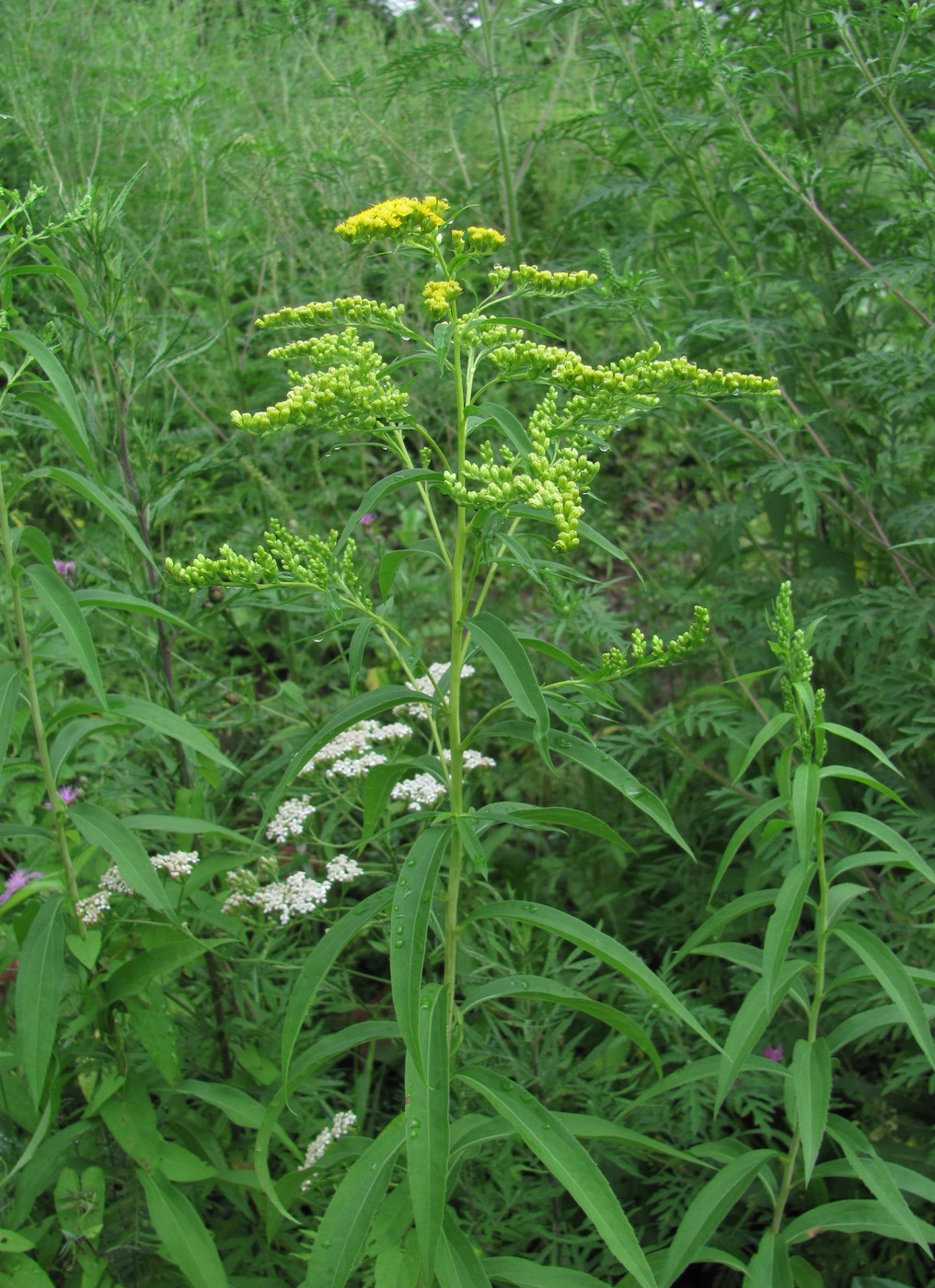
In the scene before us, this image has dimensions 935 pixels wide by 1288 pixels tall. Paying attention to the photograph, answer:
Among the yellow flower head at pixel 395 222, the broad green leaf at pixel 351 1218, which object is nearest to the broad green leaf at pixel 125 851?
the broad green leaf at pixel 351 1218

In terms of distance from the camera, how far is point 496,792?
3.62 m

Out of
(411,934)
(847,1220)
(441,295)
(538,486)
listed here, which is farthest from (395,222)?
(847,1220)

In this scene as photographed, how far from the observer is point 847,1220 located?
1.84m

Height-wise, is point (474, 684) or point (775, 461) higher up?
point (775, 461)

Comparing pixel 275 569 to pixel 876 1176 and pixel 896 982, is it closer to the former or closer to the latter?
pixel 896 982

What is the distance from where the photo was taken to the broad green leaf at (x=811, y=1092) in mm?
1641

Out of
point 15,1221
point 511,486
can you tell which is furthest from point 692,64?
point 15,1221

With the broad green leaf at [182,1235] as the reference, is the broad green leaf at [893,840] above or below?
above

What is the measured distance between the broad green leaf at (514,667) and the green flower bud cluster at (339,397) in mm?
348

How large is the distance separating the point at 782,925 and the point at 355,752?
101 centimetres

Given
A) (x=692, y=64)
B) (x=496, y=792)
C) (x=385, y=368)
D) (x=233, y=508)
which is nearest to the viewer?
(x=385, y=368)

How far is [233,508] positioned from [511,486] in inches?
104

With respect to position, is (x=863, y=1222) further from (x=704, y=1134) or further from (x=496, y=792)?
(x=496, y=792)

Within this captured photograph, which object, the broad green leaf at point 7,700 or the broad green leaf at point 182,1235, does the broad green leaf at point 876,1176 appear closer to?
the broad green leaf at point 182,1235
